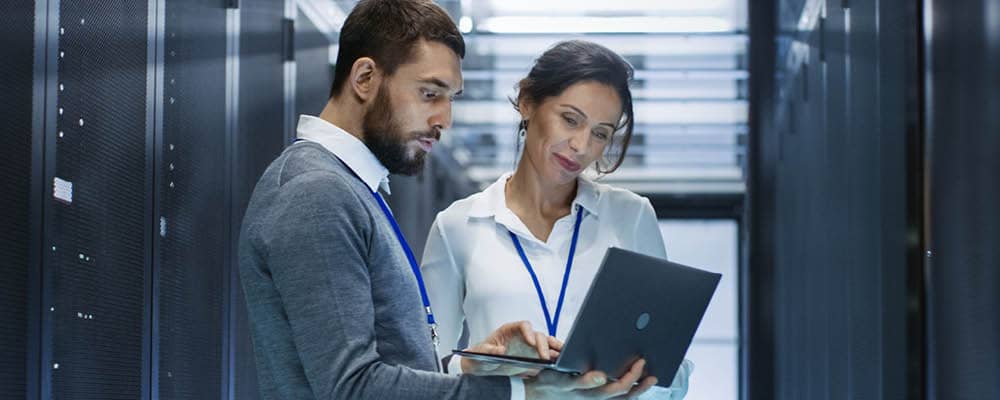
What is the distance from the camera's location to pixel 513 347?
91.2 inches

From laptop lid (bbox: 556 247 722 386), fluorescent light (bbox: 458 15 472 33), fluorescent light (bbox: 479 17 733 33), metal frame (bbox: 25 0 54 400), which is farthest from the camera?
fluorescent light (bbox: 479 17 733 33)

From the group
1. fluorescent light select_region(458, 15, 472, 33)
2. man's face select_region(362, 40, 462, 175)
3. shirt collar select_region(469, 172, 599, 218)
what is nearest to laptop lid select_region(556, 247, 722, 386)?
man's face select_region(362, 40, 462, 175)

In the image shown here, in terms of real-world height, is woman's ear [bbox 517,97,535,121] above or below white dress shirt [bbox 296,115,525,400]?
above

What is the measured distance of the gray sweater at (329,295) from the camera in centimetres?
198

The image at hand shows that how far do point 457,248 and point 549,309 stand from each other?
253 millimetres

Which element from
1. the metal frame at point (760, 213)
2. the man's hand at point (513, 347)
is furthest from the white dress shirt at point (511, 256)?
the metal frame at point (760, 213)

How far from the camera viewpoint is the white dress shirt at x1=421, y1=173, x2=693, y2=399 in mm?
2904

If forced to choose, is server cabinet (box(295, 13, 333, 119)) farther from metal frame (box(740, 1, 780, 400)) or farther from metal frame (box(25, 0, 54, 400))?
metal frame (box(25, 0, 54, 400))

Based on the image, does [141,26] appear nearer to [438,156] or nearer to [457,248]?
[457,248]

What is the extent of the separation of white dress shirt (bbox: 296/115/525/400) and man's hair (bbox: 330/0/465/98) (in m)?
0.10

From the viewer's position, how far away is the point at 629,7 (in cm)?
795

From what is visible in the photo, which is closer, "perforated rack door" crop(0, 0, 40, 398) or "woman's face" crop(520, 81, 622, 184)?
"perforated rack door" crop(0, 0, 40, 398)

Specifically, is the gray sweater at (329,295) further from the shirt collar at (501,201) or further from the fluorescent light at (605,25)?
the fluorescent light at (605,25)

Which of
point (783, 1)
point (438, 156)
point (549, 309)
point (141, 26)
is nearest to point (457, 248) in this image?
point (549, 309)
